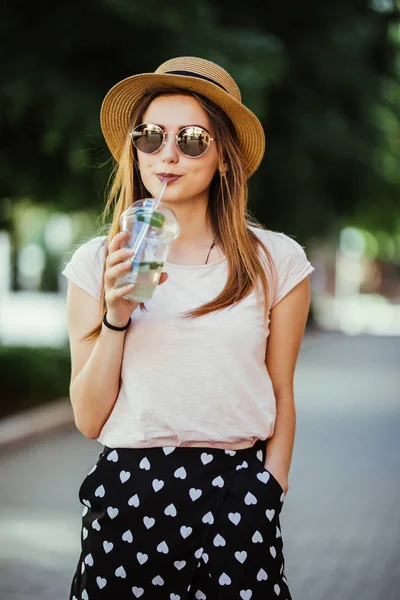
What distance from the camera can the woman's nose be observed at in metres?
2.80

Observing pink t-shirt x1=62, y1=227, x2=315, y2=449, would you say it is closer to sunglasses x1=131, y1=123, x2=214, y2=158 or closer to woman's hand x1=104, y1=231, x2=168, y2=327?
woman's hand x1=104, y1=231, x2=168, y2=327

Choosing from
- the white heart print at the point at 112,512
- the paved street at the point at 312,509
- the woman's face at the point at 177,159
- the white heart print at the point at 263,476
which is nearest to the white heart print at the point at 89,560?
the white heart print at the point at 112,512

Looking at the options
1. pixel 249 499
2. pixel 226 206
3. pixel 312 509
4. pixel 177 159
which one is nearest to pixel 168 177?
pixel 177 159

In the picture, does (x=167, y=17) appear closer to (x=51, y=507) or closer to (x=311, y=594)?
(x=51, y=507)

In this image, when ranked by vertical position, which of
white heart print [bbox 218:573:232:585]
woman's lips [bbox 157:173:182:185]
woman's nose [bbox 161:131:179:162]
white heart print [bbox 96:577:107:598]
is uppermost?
woman's nose [bbox 161:131:179:162]

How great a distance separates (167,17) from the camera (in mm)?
8758

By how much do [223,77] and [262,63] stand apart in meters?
7.04

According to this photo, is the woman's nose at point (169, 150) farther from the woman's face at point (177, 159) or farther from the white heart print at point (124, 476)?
the white heart print at point (124, 476)

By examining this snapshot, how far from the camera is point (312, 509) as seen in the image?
7.83 meters

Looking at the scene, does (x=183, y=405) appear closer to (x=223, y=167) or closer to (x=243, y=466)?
(x=243, y=466)

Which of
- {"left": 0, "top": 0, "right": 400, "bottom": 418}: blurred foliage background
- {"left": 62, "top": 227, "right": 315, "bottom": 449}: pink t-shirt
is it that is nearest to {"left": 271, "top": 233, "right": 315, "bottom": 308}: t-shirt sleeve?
{"left": 62, "top": 227, "right": 315, "bottom": 449}: pink t-shirt

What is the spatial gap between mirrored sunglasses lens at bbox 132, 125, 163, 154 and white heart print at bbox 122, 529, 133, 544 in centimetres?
94

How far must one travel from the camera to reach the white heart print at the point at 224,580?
106 inches

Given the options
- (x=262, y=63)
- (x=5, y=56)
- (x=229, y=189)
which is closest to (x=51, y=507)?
(x=5, y=56)
